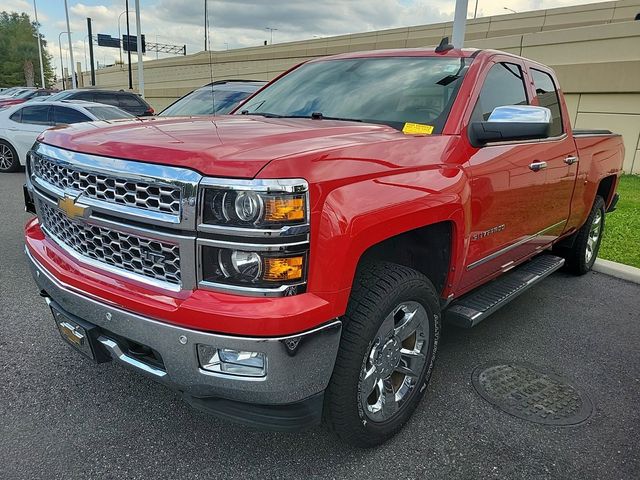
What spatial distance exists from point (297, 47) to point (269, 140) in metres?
37.1

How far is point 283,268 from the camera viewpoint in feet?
6.11

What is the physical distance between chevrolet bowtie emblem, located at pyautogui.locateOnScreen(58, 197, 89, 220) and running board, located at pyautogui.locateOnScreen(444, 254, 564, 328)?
207 cm

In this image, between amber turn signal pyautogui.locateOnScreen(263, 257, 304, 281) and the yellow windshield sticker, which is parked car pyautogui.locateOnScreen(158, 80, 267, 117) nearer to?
the yellow windshield sticker

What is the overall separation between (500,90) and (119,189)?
100.0 inches

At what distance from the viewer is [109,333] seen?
2.22 meters

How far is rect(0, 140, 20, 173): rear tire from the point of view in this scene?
11.2 metres

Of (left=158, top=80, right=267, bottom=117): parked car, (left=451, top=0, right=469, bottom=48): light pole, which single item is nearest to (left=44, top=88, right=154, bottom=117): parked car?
(left=158, top=80, right=267, bottom=117): parked car

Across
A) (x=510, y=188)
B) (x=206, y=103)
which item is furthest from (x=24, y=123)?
(x=510, y=188)

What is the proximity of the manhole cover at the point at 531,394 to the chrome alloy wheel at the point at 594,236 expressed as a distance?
2.48 m

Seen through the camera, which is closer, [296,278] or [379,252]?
[296,278]

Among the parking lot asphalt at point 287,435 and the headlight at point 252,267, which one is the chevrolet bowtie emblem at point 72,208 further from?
the parking lot asphalt at point 287,435

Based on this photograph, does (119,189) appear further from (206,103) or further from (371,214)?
(206,103)

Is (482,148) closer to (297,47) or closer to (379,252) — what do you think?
(379,252)

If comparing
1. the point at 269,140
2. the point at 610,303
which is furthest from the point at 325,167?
the point at 610,303
